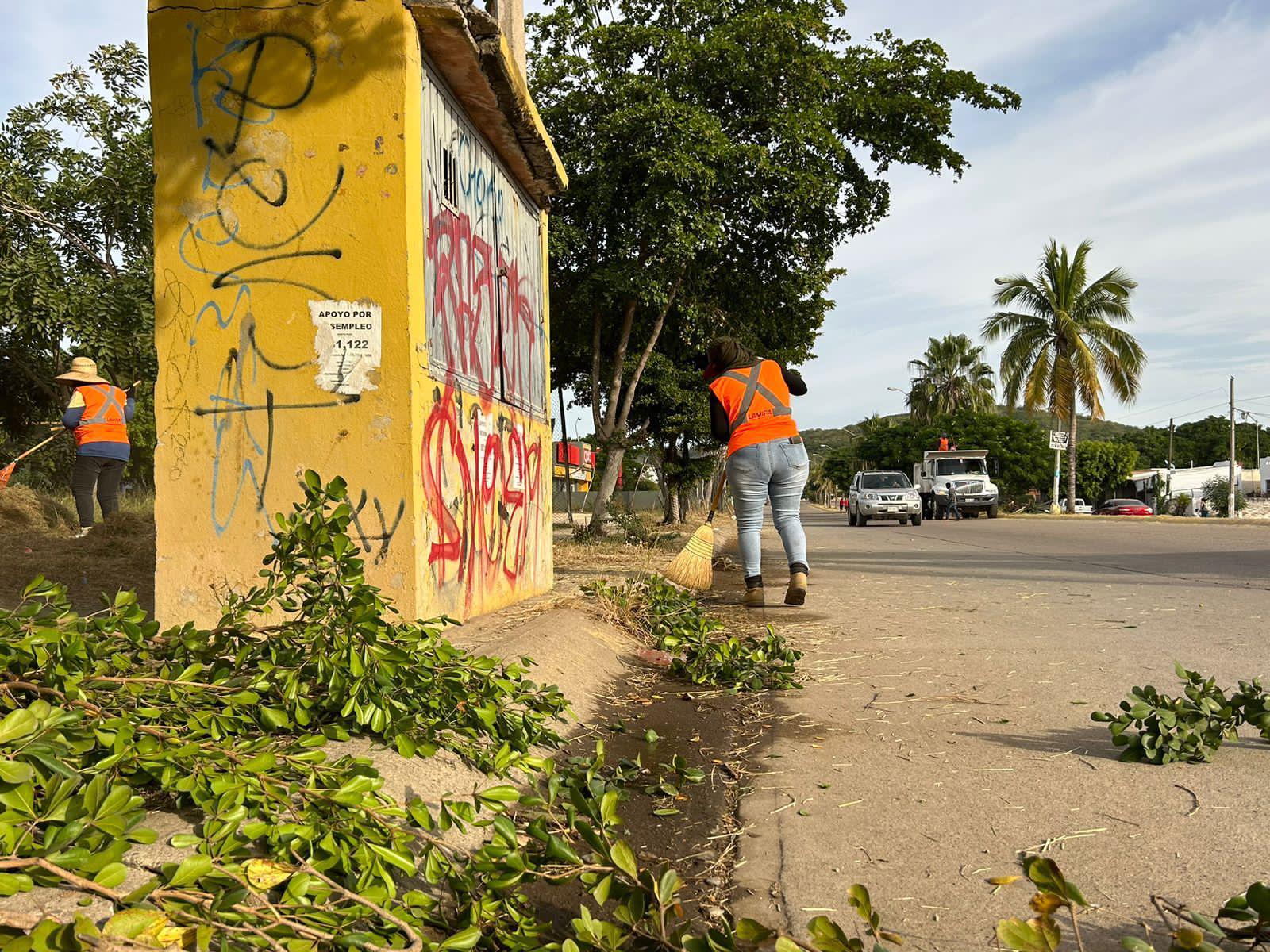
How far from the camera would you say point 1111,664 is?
478 centimetres

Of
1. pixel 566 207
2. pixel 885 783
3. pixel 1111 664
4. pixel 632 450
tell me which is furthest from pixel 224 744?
pixel 632 450

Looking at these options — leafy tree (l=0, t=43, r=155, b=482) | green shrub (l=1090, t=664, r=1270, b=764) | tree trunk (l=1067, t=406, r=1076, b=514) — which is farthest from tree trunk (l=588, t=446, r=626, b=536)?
tree trunk (l=1067, t=406, r=1076, b=514)

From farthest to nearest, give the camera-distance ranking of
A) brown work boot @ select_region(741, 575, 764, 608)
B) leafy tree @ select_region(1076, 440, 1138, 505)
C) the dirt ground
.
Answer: leafy tree @ select_region(1076, 440, 1138, 505)
brown work boot @ select_region(741, 575, 764, 608)
the dirt ground

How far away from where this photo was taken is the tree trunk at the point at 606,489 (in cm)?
1483

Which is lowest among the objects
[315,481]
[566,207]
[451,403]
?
[315,481]

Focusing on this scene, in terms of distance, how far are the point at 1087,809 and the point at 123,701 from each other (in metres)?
2.59

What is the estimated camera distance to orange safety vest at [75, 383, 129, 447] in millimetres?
9039

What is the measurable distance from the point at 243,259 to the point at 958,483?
111 ft

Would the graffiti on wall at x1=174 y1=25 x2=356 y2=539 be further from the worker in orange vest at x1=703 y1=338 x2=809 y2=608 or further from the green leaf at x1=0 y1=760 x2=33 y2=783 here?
the worker in orange vest at x1=703 y1=338 x2=809 y2=608

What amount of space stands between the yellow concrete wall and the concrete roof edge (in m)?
0.22

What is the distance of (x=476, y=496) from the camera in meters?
5.80

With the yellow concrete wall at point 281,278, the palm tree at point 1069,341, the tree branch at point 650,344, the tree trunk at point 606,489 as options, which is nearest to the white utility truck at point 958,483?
the palm tree at point 1069,341

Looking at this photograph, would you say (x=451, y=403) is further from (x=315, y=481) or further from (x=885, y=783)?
(x=885, y=783)

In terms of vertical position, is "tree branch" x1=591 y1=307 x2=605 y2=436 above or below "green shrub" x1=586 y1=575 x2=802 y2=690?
above
